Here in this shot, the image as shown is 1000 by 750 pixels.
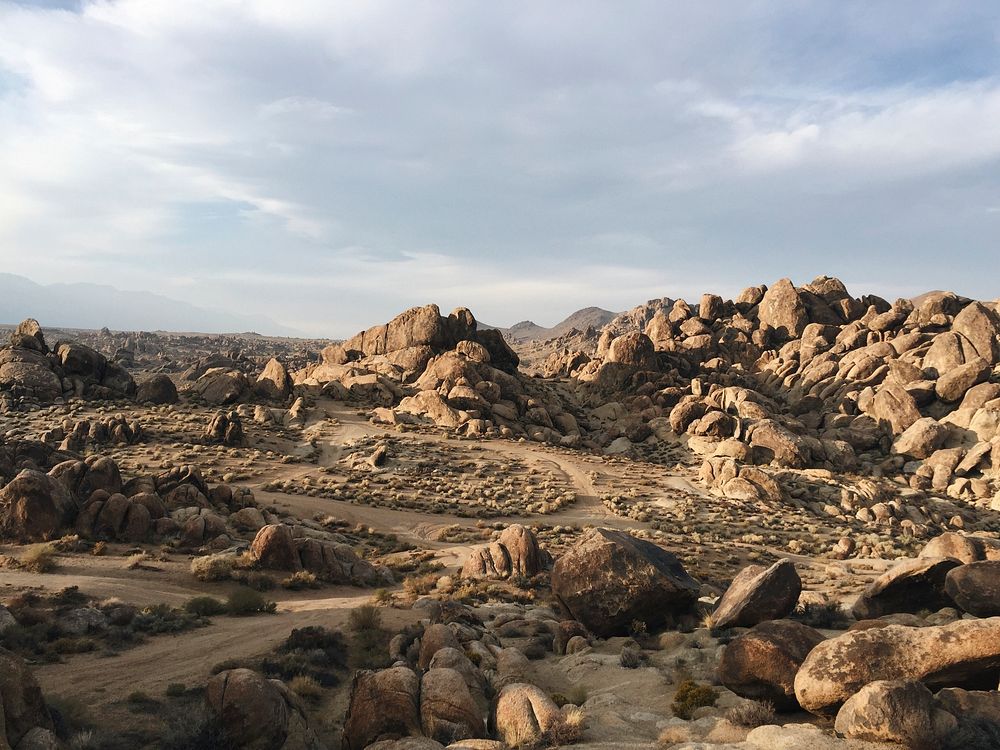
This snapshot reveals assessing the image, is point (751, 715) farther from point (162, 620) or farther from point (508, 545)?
point (508, 545)

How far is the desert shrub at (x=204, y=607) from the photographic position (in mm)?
21069

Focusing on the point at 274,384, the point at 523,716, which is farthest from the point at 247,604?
Result: the point at 274,384

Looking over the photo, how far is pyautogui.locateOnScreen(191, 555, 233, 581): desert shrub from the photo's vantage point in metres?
24.7

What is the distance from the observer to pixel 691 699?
13969mm

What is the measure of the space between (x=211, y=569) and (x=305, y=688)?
12.0 metres

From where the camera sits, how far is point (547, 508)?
47.6m

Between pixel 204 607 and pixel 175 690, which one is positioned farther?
pixel 204 607

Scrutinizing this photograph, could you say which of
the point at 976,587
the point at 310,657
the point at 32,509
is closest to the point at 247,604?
the point at 310,657

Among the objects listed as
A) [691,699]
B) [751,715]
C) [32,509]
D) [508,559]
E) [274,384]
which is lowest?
[508,559]

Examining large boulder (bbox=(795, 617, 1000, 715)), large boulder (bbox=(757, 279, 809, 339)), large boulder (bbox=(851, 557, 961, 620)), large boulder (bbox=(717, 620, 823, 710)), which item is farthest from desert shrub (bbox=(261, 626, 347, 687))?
large boulder (bbox=(757, 279, 809, 339))

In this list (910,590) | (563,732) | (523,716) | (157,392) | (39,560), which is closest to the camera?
(563,732)

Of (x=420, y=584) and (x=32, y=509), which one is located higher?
(x=32, y=509)

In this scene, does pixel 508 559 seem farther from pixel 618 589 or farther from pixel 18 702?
pixel 18 702

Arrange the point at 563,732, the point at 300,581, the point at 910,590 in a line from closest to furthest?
the point at 563,732
the point at 910,590
the point at 300,581
